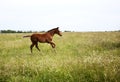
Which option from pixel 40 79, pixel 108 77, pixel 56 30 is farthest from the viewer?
pixel 56 30

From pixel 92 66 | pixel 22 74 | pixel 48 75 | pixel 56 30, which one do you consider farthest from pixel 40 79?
pixel 56 30

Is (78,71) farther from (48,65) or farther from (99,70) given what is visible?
(48,65)

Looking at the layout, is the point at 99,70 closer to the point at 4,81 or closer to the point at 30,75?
the point at 30,75

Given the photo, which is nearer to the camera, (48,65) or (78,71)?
(78,71)

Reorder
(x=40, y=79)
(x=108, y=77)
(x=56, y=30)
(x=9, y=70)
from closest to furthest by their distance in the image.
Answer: (x=108, y=77) → (x=40, y=79) → (x=9, y=70) → (x=56, y=30)

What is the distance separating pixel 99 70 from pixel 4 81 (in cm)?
284

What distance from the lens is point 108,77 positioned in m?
7.36

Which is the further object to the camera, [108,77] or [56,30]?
[56,30]

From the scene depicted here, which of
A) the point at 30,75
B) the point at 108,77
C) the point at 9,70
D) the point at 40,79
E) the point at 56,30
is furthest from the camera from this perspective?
the point at 56,30

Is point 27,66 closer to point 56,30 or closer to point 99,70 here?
point 99,70

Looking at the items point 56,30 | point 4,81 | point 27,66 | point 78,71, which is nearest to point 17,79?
point 4,81

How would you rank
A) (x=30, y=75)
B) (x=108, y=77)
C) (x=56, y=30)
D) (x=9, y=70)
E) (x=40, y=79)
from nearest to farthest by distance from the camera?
1. (x=108, y=77)
2. (x=40, y=79)
3. (x=30, y=75)
4. (x=9, y=70)
5. (x=56, y=30)

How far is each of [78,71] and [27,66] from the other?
6.29 feet

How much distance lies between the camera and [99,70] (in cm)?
783
